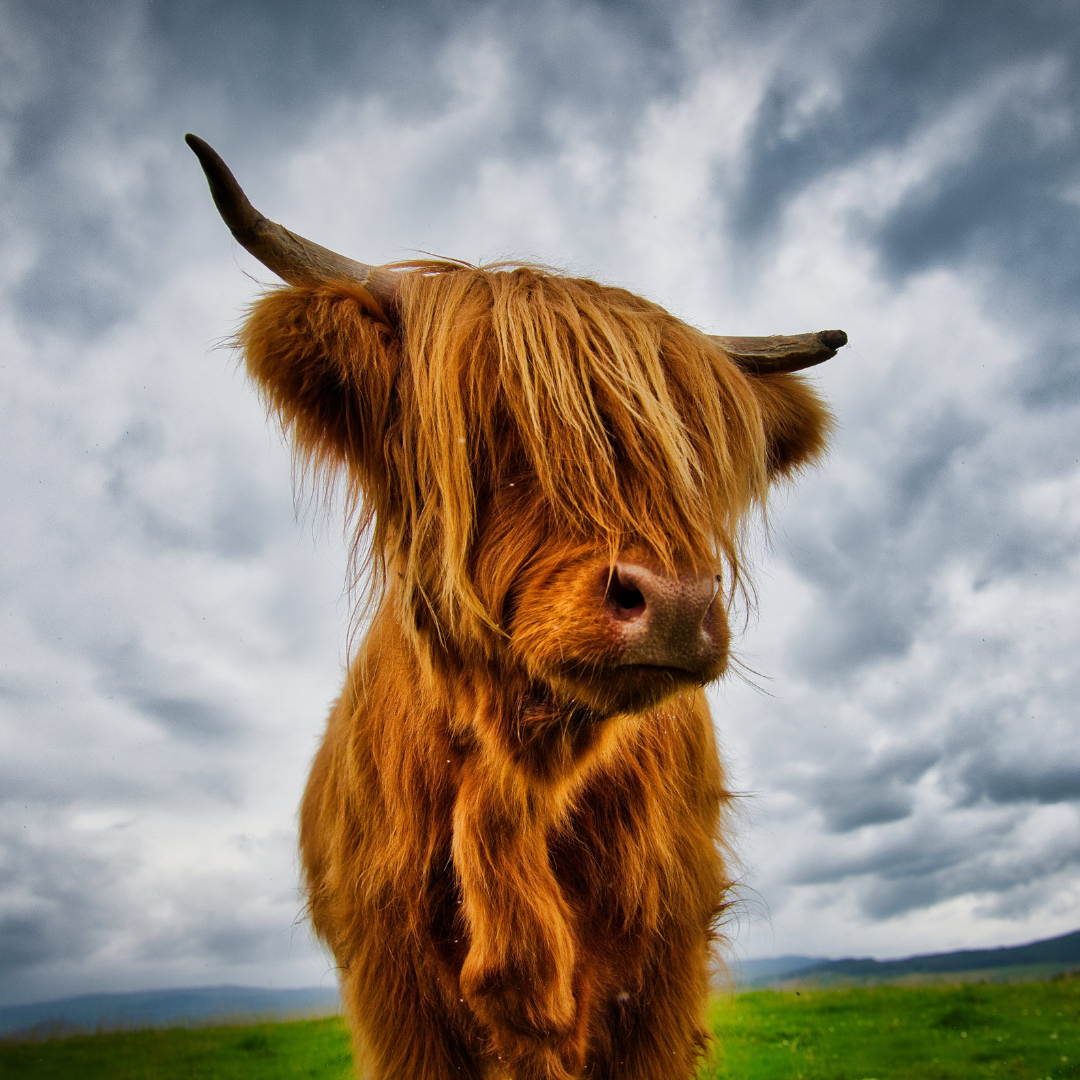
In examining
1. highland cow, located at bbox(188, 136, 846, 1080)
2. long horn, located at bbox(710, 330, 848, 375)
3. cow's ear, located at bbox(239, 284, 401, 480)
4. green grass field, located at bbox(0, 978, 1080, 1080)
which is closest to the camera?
highland cow, located at bbox(188, 136, 846, 1080)

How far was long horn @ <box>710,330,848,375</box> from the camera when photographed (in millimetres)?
2738

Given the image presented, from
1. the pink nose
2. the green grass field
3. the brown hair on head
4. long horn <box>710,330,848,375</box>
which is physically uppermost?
long horn <box>710,330,848,375</box>

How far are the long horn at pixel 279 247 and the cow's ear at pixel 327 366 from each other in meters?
0.08

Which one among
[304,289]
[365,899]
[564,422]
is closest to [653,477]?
[564,422]

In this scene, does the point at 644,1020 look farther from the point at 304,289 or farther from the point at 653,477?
the point at 304,289

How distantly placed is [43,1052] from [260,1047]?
5.98 feet

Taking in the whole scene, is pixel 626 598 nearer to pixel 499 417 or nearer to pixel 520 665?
pixel 520 665

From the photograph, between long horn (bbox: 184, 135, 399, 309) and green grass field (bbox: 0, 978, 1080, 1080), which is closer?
long horn (bbox: 184, 135, 399, 309)

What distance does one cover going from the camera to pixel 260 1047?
7.86m

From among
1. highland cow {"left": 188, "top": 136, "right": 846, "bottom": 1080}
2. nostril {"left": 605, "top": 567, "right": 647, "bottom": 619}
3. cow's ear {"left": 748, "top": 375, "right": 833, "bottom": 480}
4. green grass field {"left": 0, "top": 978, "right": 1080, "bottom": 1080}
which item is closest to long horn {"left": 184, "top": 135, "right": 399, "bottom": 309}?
highland cow {"left": 188, "top": 136, "right": 846, "bottom": 1080}

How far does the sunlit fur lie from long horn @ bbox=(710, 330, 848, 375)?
0.07 metres

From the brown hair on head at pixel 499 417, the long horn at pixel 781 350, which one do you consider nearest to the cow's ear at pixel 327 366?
the brown hair on head at pixel 499 417

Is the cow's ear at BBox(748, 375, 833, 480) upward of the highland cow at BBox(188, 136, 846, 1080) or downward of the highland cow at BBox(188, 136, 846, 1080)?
upward

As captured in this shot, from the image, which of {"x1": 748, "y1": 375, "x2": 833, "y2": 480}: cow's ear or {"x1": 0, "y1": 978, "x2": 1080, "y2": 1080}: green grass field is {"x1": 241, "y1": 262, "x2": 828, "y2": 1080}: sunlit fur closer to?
{"x1": 748, "y1": 375, "x2": 833, "y2": 480}: cow's ear
